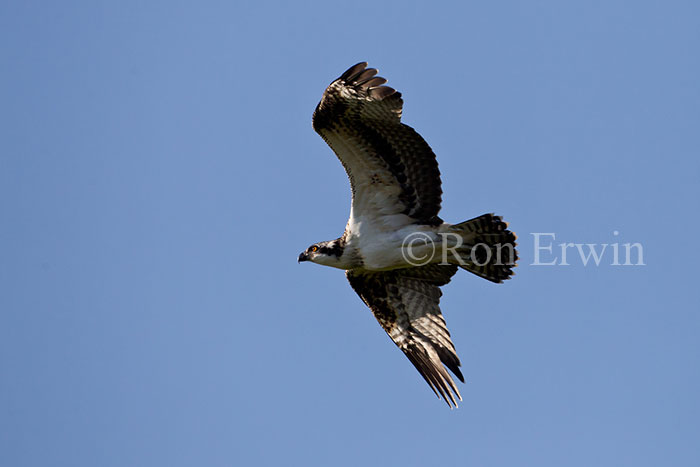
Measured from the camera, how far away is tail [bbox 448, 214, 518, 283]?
10570 mm

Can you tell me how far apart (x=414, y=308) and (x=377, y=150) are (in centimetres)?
241

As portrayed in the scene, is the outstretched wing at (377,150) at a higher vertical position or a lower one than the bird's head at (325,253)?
higher

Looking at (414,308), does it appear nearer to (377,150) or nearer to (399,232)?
(399,232)

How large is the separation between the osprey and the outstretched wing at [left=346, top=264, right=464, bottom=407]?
0.5 inches

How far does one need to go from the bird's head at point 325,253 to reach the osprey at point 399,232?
1cm

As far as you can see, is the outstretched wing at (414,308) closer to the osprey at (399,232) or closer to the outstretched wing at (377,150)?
the osprey at (399,232)

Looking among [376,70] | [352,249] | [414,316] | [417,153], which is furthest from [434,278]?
[376,70]

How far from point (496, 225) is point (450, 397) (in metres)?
2.22

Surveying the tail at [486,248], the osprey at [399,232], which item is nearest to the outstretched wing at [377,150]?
the osprey at [399,232]

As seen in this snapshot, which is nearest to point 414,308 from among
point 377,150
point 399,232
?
point 399,232

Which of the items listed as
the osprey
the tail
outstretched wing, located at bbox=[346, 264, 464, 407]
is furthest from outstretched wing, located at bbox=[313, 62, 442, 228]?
outstretched wing, located at bbox=[346, 264, 464, 407]

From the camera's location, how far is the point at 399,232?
36.0ft

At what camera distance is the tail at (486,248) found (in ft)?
34.7

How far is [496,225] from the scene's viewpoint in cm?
1055
